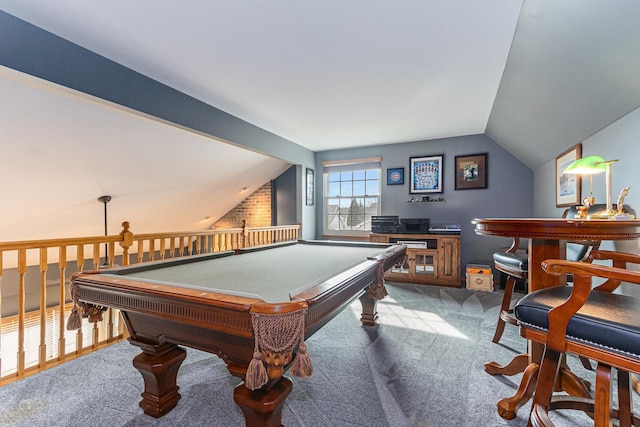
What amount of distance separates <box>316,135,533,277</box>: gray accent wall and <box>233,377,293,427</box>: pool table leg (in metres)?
4.21

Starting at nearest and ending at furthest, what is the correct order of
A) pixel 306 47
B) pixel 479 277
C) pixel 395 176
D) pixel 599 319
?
1. pixel 599 319
2. pixel 306 47
3. pixel 479 277
4. pixel 395 176

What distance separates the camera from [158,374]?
154 centimetres

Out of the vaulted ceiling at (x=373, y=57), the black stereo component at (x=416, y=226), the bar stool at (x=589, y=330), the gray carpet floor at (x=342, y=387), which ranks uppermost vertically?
the vaulted ceiling at (x=373, y=57)

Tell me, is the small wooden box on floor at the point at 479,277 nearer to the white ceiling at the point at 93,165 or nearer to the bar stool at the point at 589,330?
the bar stool at the point at 589,330

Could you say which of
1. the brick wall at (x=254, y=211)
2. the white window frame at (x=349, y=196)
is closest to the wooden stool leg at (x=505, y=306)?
the white window frame at (x=349, y=196)

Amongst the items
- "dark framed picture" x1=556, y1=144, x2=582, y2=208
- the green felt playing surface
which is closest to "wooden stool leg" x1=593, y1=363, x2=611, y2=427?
the green felt playing surface

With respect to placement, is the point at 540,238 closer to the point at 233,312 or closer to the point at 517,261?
the point at 517,261

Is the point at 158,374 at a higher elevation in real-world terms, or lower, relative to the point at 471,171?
lower

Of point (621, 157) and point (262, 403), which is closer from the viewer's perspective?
point (262, 403)

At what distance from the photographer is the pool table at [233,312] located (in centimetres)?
96

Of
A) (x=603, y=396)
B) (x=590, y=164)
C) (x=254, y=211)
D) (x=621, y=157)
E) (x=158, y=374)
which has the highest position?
(x=621, y=157)

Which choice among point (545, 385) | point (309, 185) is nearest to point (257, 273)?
point (545, 385)

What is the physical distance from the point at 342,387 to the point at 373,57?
95.3 inches

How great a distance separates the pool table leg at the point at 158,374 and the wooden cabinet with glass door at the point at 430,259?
3197 millimetres
